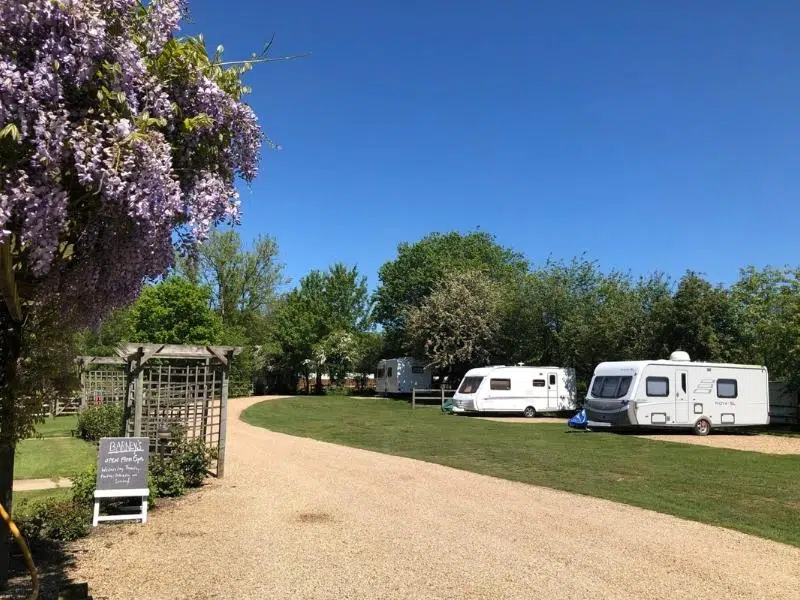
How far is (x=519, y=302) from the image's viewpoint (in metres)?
32.7

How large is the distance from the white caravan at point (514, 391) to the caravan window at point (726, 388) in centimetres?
875

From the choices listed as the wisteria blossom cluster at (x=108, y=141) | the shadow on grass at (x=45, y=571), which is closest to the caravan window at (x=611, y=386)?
the shadow on grass at (x=45, y=571)

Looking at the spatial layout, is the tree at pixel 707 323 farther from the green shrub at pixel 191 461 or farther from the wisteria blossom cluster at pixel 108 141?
the wisteria blossom cluster at pixel 108 141

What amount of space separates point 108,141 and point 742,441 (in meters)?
19.2

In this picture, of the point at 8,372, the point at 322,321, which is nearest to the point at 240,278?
the point at 322,321

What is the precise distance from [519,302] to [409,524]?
26.2m

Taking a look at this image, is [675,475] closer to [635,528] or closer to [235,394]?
[635,528]

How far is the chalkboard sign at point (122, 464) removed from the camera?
7453 millimetres

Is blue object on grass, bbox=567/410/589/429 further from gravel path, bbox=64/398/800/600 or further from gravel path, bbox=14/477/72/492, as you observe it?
gravel path, bbox=14/477/72/492

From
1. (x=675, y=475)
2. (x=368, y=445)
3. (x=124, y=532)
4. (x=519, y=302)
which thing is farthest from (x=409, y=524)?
(x=519, y=302)

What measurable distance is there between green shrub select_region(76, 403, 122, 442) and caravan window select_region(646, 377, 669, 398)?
48.1 feet

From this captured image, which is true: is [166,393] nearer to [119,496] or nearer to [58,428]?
[119,496]

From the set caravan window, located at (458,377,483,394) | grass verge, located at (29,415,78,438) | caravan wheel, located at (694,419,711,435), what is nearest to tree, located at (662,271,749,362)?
caravan wheel, located at (694,419,711,435)

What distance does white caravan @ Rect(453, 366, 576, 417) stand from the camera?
27.0 meters
